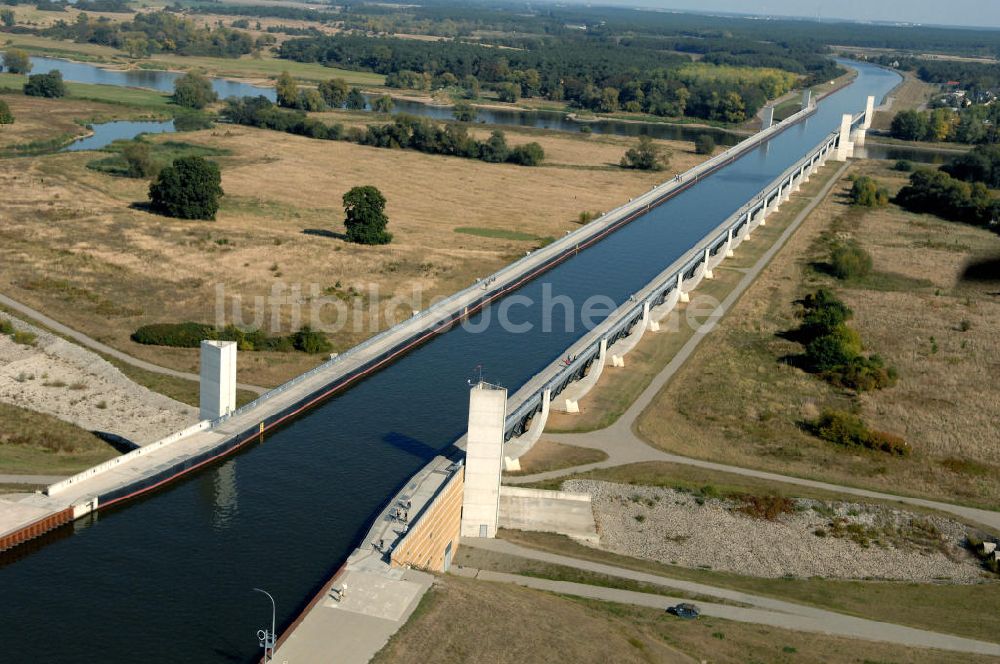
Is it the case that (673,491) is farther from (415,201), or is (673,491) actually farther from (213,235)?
(415,201)

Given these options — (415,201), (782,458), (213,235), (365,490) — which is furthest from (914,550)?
(415,201)

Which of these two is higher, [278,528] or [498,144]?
[498,144]

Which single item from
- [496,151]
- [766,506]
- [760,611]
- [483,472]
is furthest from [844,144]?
[760,611]

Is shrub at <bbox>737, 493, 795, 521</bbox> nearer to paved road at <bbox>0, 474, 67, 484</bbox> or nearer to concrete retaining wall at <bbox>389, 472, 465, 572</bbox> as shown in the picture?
concrete retaining wall at <bbox>389, 472, 465, 572</bbox>

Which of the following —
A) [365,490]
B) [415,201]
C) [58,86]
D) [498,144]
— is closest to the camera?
[365,490]

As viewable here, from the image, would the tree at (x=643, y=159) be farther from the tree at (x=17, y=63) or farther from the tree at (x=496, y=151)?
the tree at (x=17, y=63)

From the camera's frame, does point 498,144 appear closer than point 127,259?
No
